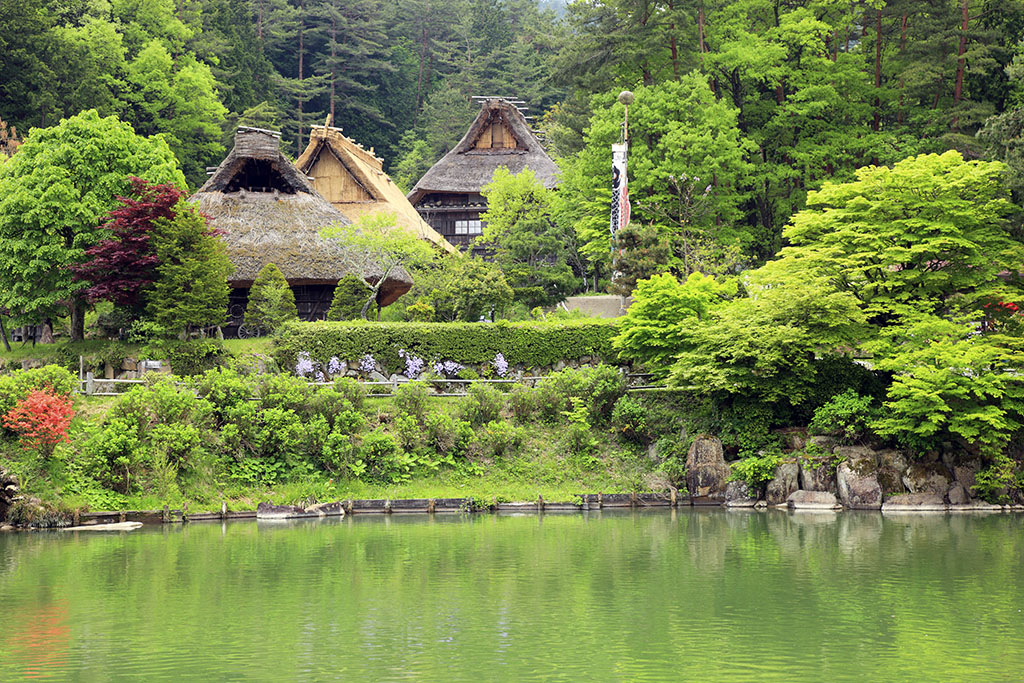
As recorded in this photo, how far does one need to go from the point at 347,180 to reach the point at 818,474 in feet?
107

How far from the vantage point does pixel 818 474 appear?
31922 millimetres

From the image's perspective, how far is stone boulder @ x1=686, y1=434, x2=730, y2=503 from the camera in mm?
32594

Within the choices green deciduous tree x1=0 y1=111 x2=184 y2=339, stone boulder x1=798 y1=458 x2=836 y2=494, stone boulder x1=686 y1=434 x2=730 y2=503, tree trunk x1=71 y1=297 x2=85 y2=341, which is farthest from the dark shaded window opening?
stone boulder x1=798 y1=458 x2=836 y2=494

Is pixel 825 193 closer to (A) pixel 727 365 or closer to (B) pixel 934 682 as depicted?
(A) pixel 727 365

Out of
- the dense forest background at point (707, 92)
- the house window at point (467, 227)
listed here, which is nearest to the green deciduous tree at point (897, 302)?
the dense forest background at point (707, 92)

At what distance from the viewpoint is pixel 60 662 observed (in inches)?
602

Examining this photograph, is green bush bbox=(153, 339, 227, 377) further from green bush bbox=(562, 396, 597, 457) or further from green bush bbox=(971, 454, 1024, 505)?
green bush bbox=(971, 454, 1024, 505)

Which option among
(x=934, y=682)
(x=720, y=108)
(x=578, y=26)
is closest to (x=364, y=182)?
(x=578, y=26)

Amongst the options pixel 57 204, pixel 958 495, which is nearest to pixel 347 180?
pixel 57 204

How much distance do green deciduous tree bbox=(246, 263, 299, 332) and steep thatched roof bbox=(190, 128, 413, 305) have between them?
1103 mm

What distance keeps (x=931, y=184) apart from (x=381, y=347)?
57.0 ft

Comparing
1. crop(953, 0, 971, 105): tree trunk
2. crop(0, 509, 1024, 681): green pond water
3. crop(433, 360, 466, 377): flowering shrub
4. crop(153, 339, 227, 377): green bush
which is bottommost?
crop(0, 509, 1024, 681): green pond water

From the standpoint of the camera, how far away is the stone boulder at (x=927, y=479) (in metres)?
31.3

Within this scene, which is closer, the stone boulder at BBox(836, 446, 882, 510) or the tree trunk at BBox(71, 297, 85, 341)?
the stone boulder at BBox(836, 446, 882, 510)
